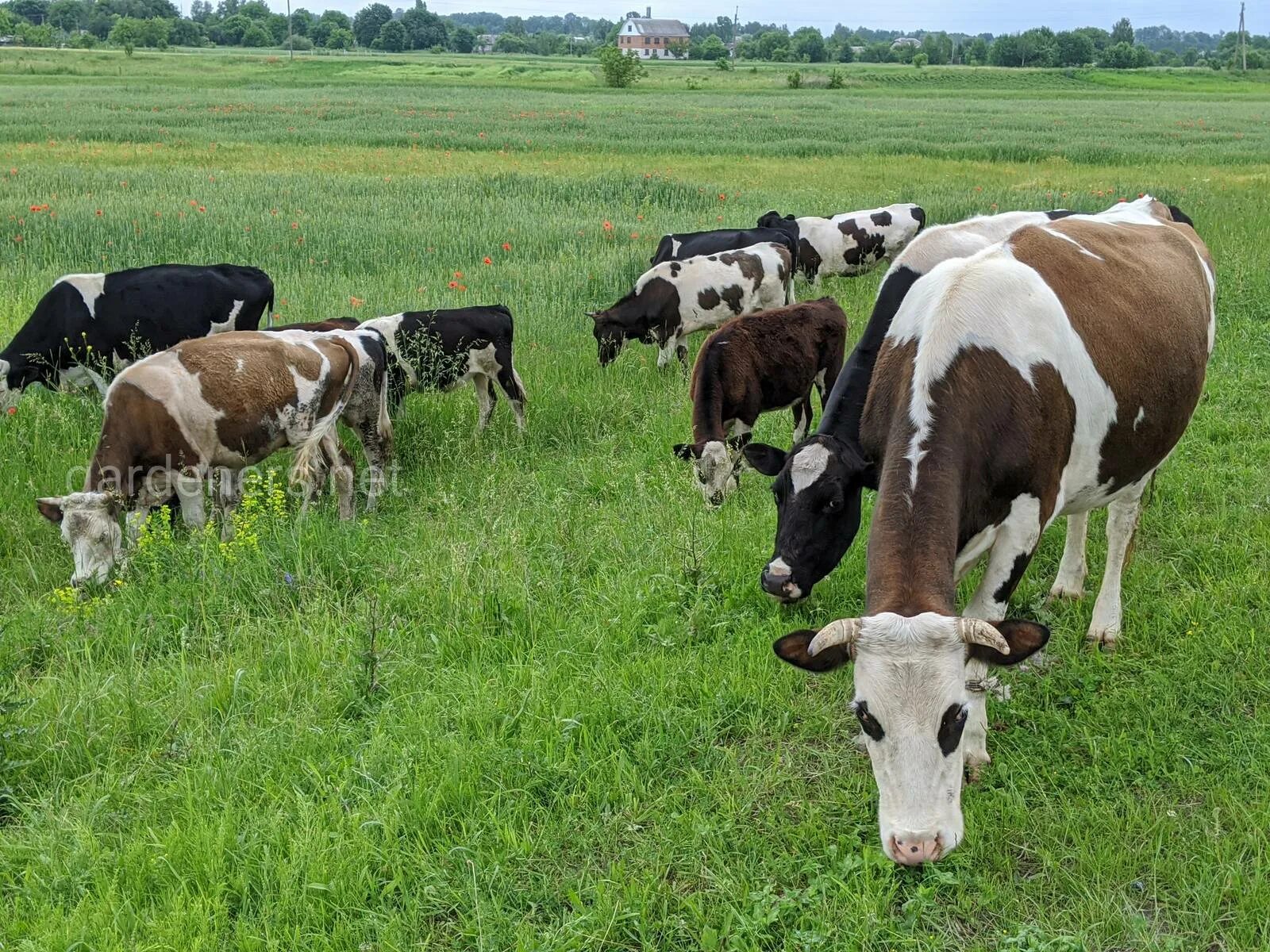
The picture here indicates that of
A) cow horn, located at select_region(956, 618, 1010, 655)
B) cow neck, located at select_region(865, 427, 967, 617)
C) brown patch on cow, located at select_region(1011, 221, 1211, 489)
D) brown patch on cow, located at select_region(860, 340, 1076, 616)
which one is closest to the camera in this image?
cow horn, located at select_region(956, 618, 1010, 655)

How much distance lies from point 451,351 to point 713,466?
3.24 metres

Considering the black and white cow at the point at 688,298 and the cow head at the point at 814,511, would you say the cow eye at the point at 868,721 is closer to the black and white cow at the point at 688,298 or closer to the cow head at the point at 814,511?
the cow head at the point at 814,511

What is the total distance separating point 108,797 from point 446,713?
146 cm

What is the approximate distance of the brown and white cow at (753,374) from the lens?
7984 mm

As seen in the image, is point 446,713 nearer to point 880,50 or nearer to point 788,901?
point 788,901

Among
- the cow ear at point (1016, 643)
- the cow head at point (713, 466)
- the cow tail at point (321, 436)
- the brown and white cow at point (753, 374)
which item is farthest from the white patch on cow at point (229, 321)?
the cow ear at point (1016, 643)

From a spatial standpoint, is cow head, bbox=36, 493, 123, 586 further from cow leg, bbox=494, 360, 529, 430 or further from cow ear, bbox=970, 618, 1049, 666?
cow ear, bbox=970, 618, 1049, 666

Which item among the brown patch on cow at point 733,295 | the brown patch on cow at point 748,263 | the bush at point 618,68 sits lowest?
the brown patch on cow at point 733,295

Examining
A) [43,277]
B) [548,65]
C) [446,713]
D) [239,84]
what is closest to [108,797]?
[446,713]

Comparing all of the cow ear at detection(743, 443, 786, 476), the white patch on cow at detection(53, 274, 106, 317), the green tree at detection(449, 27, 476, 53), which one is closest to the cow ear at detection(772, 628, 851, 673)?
the cow ear at detection(743, 443, 786, 476)

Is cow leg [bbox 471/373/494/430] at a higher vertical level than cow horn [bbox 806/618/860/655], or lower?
lower

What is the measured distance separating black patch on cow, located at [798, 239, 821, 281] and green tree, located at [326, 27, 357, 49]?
144264 millimetres

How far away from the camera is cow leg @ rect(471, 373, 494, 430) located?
10172 millimetres

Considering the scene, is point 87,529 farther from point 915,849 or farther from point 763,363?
point 915,849
